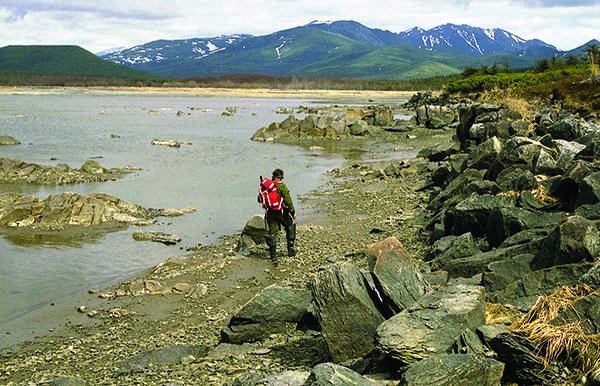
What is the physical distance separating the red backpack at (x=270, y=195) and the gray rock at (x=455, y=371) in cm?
1060

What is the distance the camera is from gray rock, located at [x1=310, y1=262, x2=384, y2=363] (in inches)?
333

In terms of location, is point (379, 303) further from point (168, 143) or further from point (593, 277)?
point (168, 143)

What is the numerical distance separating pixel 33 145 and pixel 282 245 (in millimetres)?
40913

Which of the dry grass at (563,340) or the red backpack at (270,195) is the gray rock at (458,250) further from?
the dry grass at (563,340)

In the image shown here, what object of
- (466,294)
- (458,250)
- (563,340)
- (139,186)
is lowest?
(139,186)

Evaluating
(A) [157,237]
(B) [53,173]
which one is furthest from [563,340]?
(B) [53,173]

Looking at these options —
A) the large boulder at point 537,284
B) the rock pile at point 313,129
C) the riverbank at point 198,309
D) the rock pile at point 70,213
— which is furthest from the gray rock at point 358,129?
the large boulder at point 537,284

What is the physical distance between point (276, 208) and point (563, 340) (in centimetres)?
1099

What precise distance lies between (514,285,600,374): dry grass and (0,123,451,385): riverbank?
11.5ft

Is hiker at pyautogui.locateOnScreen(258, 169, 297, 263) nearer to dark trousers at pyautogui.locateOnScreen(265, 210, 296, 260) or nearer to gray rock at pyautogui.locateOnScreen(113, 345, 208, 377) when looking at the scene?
dark trousers at pyautogui.locateOnScreen(265, 210, 296, 260)

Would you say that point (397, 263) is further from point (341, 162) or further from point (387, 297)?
point (341, 162)

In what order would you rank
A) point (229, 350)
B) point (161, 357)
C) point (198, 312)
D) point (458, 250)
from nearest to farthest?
1. point (229, 350)
2. point (161, 357)
3. point (458, 250)
4. point (198, 312)

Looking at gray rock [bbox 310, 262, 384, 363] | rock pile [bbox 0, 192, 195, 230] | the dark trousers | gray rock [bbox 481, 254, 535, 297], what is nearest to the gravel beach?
the dark trousers

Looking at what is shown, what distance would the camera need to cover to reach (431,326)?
23.7ft
